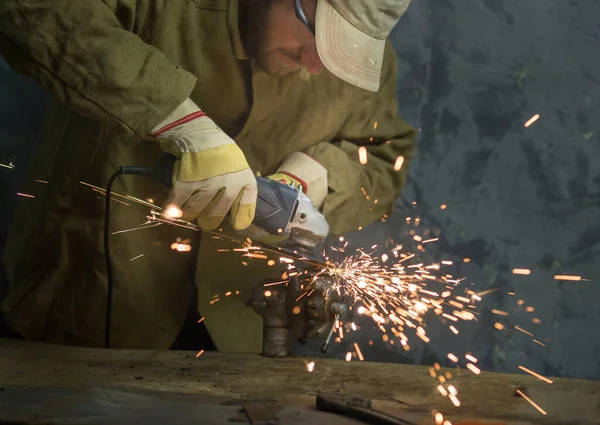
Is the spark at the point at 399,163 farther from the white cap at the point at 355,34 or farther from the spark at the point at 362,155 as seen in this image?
the white cap at the point at 355,34

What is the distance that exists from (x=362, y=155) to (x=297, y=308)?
0.58 m

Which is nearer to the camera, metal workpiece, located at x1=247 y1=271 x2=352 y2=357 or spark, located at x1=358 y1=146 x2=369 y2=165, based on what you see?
metal workpiece, located at x1=247 y1=271 x2=352 y2=357

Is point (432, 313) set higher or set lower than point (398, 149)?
lower

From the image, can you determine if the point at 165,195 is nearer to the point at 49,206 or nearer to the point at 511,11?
the point at 49,206

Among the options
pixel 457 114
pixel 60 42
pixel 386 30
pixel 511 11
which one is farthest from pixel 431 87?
pixel 60 42

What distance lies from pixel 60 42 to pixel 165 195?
495 millimetres

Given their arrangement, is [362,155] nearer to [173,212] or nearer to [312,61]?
[312,61]

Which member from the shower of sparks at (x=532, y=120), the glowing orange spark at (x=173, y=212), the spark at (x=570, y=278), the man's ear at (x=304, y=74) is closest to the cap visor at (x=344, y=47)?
the man's ear at (x=304, y=74)

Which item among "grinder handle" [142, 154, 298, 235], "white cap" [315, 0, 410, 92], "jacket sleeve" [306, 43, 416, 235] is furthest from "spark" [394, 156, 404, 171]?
"grinder handle" [142, 154, 298, 235]

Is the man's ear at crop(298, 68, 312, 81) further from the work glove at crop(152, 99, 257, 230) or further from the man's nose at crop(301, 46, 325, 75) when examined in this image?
the work glove at crop(152, 99, 257, 230)

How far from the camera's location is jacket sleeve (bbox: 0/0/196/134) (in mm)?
1545

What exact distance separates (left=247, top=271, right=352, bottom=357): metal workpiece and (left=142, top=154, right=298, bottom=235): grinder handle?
144mm

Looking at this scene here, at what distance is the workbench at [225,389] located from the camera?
1204 mm

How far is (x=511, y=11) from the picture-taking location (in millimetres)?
2281
